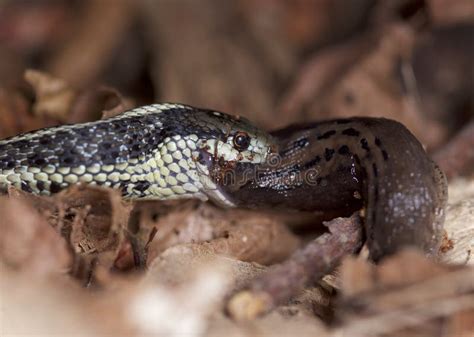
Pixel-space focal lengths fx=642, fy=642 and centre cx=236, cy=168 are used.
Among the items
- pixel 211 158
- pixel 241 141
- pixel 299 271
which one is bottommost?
pixel 299 271

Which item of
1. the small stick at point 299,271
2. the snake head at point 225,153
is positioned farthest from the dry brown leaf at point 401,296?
the snake head at point 225,153

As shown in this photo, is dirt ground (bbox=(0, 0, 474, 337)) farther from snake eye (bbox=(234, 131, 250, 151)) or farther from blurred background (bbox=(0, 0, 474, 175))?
snake eye (bbox=(234, 131, 250, 151))

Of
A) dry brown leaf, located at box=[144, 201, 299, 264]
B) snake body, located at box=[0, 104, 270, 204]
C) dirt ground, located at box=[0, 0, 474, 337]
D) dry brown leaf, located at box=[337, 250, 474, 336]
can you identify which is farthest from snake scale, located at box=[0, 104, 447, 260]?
dry brown leaf, located at box=[337, 250, 474, 336]

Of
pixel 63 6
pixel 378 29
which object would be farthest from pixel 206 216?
pixel 63 6

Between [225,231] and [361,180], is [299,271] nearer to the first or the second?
[361,180]

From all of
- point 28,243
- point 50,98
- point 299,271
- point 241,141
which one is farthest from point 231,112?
point 28,243

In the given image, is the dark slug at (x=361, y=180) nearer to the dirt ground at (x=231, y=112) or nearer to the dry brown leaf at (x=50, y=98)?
the dirt ground at (x=231, y=112)
